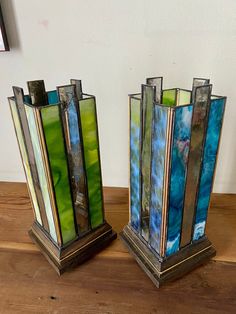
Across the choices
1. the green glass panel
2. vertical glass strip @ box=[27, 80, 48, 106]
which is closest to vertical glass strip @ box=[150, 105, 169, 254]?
the green glass panel

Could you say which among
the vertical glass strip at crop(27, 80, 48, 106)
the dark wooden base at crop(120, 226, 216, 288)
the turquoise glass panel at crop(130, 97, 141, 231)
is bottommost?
the dark wooden base at crop(120, 226, 216, 288)

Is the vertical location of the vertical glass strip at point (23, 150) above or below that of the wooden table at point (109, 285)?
above

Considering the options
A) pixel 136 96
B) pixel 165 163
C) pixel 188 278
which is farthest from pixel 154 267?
pixel 136 96

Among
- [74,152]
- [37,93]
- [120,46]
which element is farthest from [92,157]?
[120,46]

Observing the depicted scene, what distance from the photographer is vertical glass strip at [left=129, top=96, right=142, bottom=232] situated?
417mm

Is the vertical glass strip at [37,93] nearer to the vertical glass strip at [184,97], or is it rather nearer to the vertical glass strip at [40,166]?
the vertical glass strip at [40,166]

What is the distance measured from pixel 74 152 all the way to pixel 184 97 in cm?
22

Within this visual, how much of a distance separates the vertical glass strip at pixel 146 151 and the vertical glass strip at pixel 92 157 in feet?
0.31

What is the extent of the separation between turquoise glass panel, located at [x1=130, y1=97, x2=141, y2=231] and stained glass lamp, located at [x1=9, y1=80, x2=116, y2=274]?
0.07 meters

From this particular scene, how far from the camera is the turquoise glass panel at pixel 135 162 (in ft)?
1.37

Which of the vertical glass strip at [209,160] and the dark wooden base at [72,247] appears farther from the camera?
the dark wooden base at [72,247]

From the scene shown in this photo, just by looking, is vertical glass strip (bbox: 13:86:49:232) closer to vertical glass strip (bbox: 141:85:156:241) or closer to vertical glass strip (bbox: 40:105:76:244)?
vertical glass strip (bbox: 40:105:76:244)

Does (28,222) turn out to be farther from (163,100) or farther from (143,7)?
(143,7)

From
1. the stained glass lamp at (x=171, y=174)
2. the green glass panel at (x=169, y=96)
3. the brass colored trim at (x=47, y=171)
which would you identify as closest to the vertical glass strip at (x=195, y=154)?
the stained glass lamp at (x=171, y=174)
